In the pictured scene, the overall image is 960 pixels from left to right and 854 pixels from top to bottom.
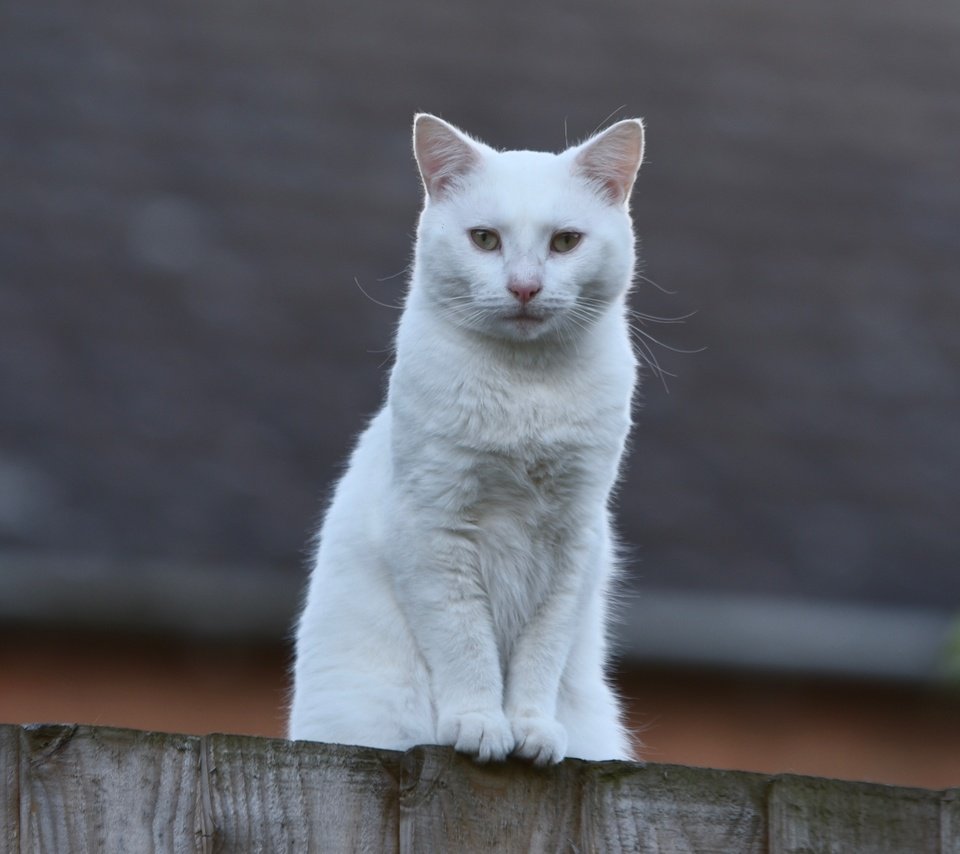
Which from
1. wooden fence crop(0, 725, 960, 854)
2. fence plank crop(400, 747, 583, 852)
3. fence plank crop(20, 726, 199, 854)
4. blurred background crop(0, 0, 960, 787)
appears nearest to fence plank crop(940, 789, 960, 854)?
wooden fence crop(0, 725, 960, 854)

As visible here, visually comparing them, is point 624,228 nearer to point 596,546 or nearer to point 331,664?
point 596,546

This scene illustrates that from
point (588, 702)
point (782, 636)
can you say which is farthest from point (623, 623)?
point (588, 702)

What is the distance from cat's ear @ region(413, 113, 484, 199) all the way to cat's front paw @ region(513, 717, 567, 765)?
132 centimetres

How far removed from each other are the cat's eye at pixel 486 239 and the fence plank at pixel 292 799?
144 cm

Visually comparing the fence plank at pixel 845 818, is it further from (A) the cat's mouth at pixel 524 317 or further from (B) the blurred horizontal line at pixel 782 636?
(B) the blurred horizontal line at pixel 782 636

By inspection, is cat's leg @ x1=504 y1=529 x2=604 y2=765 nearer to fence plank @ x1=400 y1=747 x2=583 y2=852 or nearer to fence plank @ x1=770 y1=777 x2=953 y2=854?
fence plank @ x1=400 y1=747 x2=583 y2=852

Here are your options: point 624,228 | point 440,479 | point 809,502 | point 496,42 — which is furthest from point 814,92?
point 440,479

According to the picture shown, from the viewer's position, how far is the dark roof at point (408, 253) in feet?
21.8

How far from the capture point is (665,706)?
6016mm

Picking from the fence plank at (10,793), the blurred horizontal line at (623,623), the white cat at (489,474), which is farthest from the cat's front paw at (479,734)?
the blurred horizontal line at (623,623)

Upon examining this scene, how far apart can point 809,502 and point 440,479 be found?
4.09 m

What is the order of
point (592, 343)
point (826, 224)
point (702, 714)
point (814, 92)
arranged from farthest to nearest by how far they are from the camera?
point (814, 92) → point (826, 224) → point (702, 714) → point (592, 343)

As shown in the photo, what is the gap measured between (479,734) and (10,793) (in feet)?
2.87

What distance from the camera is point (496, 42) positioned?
9211 mm
